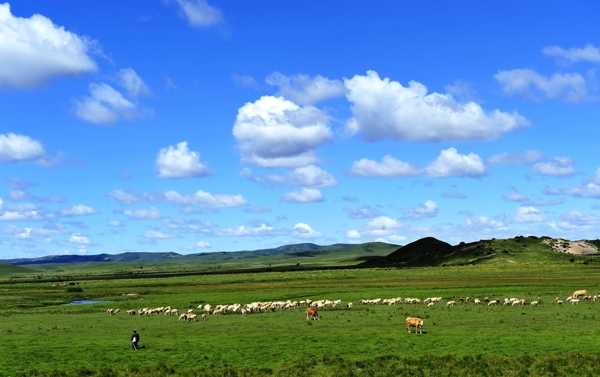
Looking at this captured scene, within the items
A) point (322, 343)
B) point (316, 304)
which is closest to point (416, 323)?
point (322, 343)

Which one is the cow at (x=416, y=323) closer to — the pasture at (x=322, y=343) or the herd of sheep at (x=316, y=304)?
the pasture at (x=322, y=343)

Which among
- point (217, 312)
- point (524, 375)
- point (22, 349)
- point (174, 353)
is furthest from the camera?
point (217, 312)

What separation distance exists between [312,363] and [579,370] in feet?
49.5

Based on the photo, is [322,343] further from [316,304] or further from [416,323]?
[316,304]

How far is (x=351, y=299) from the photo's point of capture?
81.6 m

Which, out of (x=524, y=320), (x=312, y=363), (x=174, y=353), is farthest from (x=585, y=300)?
(x=174, y=353)

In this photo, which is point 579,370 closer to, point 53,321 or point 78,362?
point 78,362

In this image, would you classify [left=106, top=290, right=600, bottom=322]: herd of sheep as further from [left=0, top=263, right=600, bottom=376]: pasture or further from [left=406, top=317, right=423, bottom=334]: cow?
[left=406, top=317, right=423, bottom=334]: cow

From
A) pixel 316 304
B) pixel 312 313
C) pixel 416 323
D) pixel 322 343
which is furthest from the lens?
pixel 316 304

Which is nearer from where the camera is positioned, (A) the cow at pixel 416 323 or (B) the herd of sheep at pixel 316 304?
(A) the cow at pixel 416 323

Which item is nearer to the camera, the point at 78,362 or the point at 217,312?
the point at 78,362

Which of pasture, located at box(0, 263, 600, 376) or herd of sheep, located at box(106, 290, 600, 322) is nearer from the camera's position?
pasture, located at box(0, 263, 600, 376)

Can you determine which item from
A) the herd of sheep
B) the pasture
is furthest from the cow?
the herd of sheep

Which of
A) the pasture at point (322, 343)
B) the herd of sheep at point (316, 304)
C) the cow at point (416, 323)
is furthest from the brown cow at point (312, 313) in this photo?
the cow at point (416, 323)
